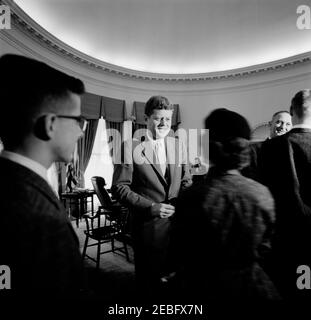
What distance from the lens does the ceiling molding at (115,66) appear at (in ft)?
15.6

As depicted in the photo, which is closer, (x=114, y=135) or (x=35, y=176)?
(x=35, y=176)

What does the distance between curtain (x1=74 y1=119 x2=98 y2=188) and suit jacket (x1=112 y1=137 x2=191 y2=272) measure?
505 centimetres

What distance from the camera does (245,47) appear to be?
23.3ft

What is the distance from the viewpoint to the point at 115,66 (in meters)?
7.15

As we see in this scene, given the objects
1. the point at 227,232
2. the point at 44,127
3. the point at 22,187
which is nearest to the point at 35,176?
the point at 22,187

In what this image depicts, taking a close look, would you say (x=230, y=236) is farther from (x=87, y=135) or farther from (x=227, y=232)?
(x=87, y=135)

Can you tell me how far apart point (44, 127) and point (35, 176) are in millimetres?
173

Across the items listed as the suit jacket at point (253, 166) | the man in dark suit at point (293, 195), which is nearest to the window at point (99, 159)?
the suit jacket at point (253, 166)

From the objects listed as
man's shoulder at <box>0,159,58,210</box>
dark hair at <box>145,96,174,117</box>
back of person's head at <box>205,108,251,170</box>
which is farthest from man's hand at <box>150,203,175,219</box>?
man's shoulder at <box>0,159,58,210</box>

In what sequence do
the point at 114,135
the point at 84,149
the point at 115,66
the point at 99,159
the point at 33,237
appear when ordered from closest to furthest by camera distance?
the point at 33,237 → the point at 84,149 → the point at 115,66 → the point at 114,135 → the point at 99,159
